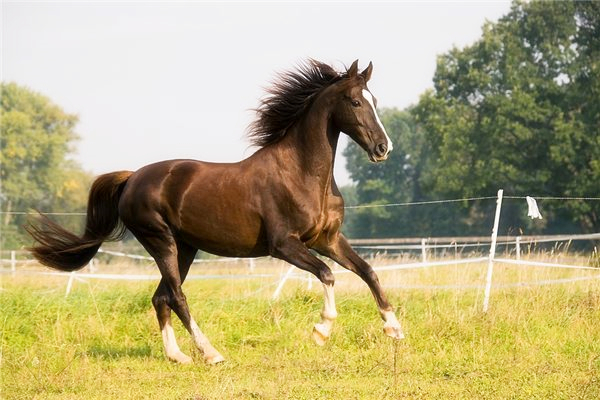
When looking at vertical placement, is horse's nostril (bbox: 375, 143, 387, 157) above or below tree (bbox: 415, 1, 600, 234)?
below

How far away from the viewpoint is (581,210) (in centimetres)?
3600

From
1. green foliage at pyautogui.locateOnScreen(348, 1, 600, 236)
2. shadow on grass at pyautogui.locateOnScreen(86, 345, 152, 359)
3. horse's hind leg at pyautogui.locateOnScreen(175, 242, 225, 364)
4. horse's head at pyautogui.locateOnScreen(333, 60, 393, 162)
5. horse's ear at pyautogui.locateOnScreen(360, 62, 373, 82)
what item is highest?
green foliage at pyautogui.locateOnScreen(348, 1, 600, 236)

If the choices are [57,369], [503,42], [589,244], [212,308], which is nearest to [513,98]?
[503,42]

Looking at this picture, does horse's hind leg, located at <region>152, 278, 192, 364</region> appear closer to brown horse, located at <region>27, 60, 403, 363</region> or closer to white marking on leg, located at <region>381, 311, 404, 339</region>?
brown horse, located at <region>27, 60, 403, 363</region>

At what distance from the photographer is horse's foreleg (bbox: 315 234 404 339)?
6.99m

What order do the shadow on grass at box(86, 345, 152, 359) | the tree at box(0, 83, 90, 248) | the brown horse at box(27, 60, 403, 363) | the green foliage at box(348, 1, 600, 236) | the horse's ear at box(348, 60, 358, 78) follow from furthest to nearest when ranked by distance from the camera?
the tree at box(0, 83, 90, 248) → the green foliage at box(348, 1, 600, 236) → the shadow on grass at box(86, 345, 152, 359) → the horse's ear at box(348, 60, 358, 78) → the brown horse at box(27, 60, 403, 363)

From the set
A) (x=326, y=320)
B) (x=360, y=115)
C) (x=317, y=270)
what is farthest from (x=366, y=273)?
(x=360, y=115)

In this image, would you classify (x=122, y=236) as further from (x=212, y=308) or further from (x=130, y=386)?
(x=130, y=386)

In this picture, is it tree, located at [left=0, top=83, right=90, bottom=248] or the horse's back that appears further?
tree, located at [left=0, top=83, right=90, bottom=248]

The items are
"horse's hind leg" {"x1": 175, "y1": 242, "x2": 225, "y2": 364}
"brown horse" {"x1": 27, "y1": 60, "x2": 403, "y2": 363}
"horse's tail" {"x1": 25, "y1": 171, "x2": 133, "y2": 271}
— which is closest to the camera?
"brown horse" {"x1": 27, "y1": 60, "x2": 403, "y2": 363}

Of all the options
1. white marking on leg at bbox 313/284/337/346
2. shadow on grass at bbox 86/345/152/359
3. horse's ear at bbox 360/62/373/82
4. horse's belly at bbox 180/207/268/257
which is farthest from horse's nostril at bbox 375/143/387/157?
shadow on grass at bbox 86/345/152/359

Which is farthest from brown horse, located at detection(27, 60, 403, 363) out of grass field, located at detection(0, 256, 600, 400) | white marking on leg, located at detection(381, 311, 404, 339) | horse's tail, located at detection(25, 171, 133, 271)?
grass field, located at detection(0, 256, 600, 400)

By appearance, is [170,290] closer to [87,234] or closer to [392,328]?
[87,234]

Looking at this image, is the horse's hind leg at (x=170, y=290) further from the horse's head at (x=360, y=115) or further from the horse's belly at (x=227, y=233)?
the horse's head at (x=360, y=115)
